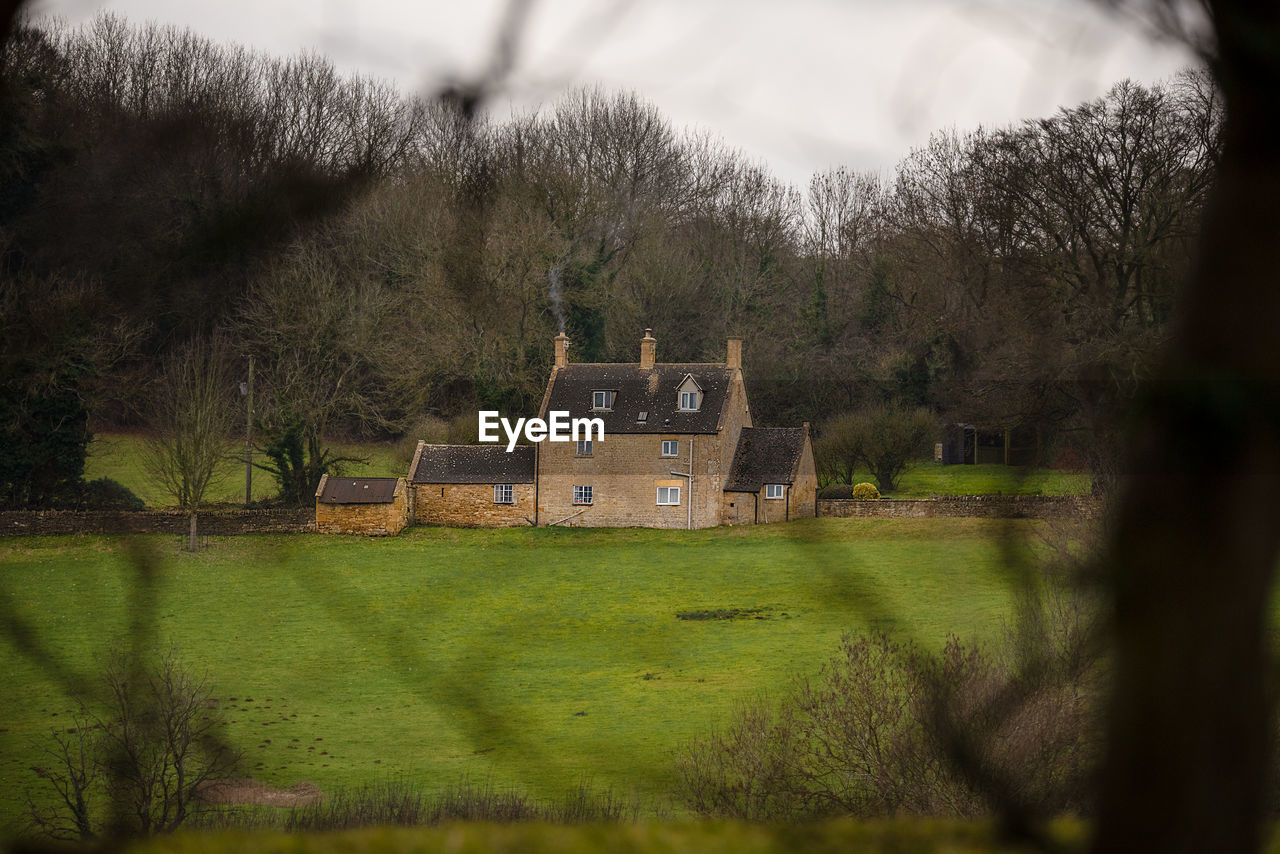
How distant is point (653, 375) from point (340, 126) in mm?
41787

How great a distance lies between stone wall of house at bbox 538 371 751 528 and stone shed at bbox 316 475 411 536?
5275 mm

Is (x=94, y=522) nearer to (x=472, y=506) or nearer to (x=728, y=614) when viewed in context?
(x=472, y=506)

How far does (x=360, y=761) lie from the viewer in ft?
67.5

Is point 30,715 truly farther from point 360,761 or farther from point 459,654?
point 459,654

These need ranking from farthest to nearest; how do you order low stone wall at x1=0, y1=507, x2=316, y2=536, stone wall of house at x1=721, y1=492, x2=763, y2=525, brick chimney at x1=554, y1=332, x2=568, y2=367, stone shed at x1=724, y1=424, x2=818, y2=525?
stone wall of house at x1=721, y1=492, x2=763, y2=525
brick chimney at x1=554, y1=332, x2=568, y2=367
stone shed at x1=724, y1=424, x2=818, y2=525
low stone wall at x1=0, y1=507, x2=316, y2=536

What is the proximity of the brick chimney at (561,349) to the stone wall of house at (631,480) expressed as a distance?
11.2ft

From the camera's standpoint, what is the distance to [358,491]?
4122cm

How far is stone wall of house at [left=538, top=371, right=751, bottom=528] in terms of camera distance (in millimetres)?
42969

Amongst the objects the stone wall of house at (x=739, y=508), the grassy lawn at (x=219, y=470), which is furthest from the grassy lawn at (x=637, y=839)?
the stone wall of house at (x=739, y=508)

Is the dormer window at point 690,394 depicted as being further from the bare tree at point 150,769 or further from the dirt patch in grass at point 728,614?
the bare tree at point 150,769

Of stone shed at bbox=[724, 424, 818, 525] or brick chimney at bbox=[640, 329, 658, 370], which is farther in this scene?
brick chimney at bbox=[640, 329, 658, 370]

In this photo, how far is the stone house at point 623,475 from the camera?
42844 mm

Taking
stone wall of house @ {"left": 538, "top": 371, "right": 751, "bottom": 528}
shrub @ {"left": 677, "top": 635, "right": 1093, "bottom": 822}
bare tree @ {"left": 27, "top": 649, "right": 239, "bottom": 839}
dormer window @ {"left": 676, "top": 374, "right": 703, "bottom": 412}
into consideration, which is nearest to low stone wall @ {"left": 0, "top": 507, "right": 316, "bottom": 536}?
stone wall of house @ {"left": 538, "top": 371, "right": 751, "bottom": 528}

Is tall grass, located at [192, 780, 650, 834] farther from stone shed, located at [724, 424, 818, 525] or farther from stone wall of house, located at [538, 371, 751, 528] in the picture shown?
stone shed, located at [724, 424, 818, 525]
